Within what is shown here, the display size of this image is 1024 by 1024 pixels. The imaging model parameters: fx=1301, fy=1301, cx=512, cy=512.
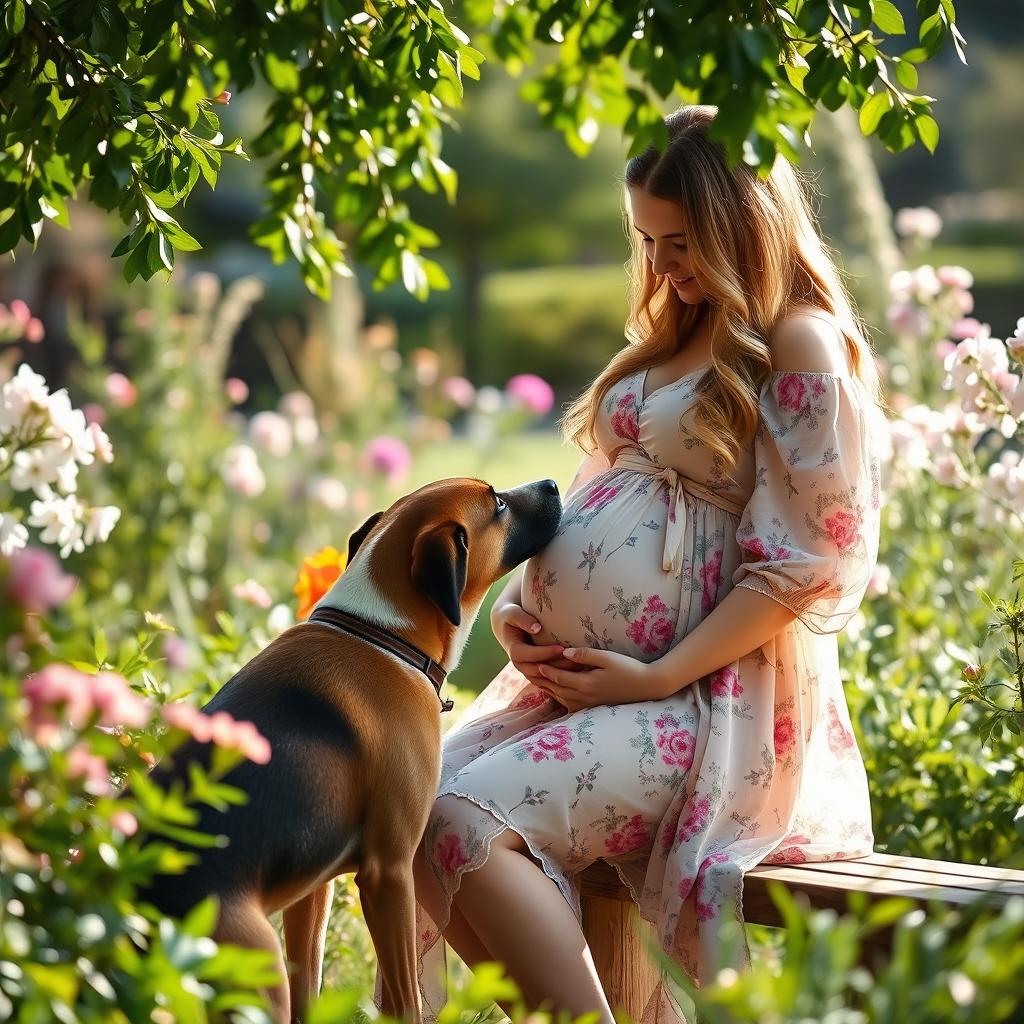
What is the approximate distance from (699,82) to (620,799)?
1487 millimetres

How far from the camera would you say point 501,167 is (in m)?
24.0

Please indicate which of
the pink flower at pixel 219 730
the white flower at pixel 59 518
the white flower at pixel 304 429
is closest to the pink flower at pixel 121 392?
the white flower at pixel 304 429

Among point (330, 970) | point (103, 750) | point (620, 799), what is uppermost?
point (103, 750)

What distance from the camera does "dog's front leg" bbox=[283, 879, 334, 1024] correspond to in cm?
273

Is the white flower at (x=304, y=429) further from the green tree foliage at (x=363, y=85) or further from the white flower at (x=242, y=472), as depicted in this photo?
the green tree foliage at (x=363, y=85)

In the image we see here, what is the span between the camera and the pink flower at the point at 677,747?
112 inches

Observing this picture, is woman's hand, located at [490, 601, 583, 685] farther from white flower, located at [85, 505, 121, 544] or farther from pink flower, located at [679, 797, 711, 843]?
white flower, located at [85, 505, 121, 544]

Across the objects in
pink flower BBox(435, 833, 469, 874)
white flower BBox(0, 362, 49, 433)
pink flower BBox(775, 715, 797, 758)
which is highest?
white flower BBox(0, 362, 49, 433)

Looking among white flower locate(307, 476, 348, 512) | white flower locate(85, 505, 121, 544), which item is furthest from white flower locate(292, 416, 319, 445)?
white flower locate(85, 505, 121, 544)

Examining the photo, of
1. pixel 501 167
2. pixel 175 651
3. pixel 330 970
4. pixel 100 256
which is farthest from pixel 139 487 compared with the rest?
pixel 501 167

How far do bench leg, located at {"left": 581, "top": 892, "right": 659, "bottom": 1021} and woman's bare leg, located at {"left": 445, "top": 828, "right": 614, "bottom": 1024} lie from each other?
0.37 m

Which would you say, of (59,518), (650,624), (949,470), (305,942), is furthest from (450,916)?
(949,470)

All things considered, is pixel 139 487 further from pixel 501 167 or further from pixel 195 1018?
pixel 501 167

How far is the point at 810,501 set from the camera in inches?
114
